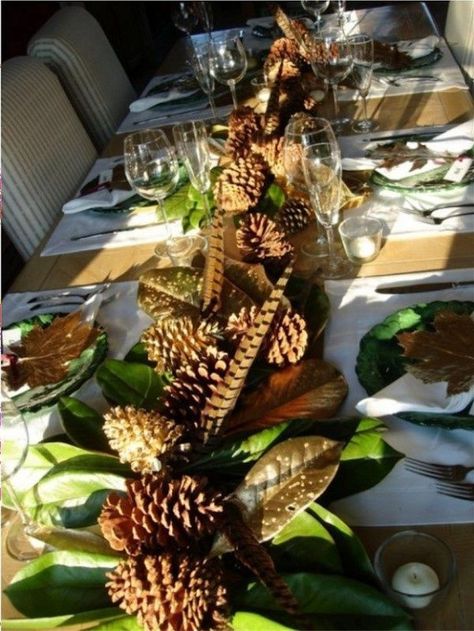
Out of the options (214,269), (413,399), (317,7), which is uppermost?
(214,269)

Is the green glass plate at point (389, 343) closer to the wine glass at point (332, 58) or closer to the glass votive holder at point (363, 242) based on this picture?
the glass votive holder at point (363, 242)

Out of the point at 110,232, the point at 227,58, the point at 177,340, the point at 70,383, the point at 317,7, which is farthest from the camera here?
the point at 317,7

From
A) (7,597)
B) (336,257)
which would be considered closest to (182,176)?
(336,257)

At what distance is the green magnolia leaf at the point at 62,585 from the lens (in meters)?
0.50

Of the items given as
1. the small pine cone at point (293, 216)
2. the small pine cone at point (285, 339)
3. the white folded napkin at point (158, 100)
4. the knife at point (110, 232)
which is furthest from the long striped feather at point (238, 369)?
the white folded napkin at point (158, 100)

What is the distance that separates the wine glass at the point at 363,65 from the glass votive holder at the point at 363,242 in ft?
1.38

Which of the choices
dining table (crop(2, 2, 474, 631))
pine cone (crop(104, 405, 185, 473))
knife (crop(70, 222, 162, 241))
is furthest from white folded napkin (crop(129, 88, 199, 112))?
pine cone (crop(104, 405, 185, 473))

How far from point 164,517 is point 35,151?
118 centimetres

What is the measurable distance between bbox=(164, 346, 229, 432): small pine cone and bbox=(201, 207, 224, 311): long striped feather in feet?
0.34

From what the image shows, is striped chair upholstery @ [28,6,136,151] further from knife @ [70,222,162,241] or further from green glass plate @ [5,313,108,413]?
green glass plate @ [5,313,108,413]

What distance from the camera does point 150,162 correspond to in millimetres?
958

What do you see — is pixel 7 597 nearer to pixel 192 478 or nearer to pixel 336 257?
pixel 192 478

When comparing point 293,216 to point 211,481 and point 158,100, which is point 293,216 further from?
point 158,100

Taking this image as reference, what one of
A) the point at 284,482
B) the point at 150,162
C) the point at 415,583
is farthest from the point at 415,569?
the point at 150,162
